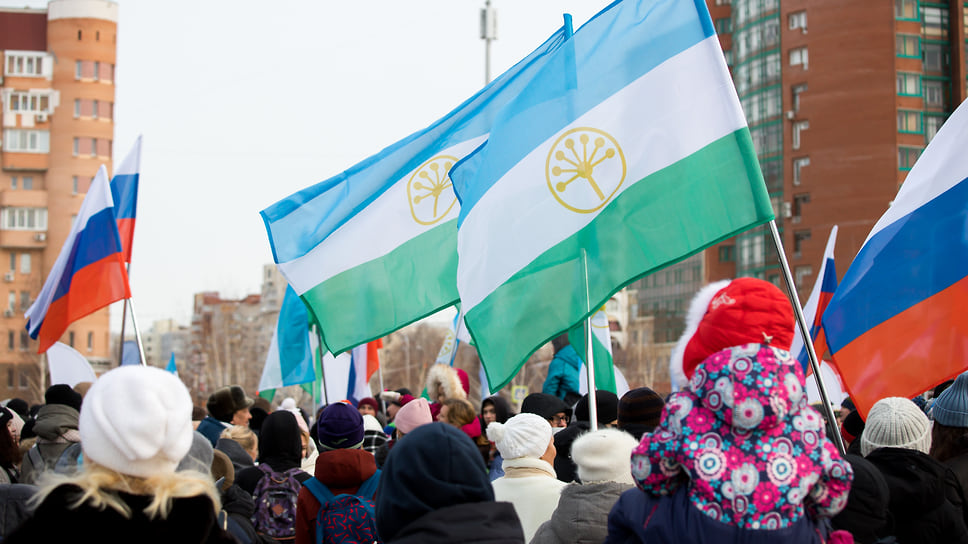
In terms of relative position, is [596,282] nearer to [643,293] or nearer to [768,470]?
[768,470]

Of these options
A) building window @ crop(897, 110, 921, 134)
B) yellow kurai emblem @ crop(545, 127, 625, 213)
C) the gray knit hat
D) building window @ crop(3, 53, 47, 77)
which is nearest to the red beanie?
the gray knit hat

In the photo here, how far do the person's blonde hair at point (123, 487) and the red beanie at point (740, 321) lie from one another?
1.71 meters

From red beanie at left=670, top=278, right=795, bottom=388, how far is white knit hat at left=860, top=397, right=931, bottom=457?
1342 mm

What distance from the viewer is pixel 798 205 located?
2689 inches

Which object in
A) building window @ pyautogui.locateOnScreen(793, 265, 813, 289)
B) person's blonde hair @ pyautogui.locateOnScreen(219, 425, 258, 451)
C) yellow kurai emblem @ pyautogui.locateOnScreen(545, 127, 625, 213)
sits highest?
building window @ pyautogui.locateOnScreen(793, 265, 813, 289)

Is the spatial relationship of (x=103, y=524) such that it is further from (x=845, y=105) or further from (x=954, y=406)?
(x=845, y=105)

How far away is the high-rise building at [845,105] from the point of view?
2559 inches

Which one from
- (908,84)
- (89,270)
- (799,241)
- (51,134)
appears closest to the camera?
(89,270)

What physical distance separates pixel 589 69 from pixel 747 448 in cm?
372

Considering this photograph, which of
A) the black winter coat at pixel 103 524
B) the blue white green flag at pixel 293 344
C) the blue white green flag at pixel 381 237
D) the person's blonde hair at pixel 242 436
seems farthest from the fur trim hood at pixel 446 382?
the black winter coat at pixel 103 524

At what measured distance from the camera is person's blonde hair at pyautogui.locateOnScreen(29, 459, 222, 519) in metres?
3.21

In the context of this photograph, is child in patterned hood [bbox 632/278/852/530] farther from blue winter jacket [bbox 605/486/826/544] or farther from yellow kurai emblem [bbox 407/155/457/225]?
yellow kurai emblem [bbox 407/155/457/225]

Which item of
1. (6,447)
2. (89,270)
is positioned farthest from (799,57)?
(6,447)

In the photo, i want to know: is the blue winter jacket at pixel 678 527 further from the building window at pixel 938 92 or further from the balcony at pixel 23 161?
the balcony at pixel 23 161
